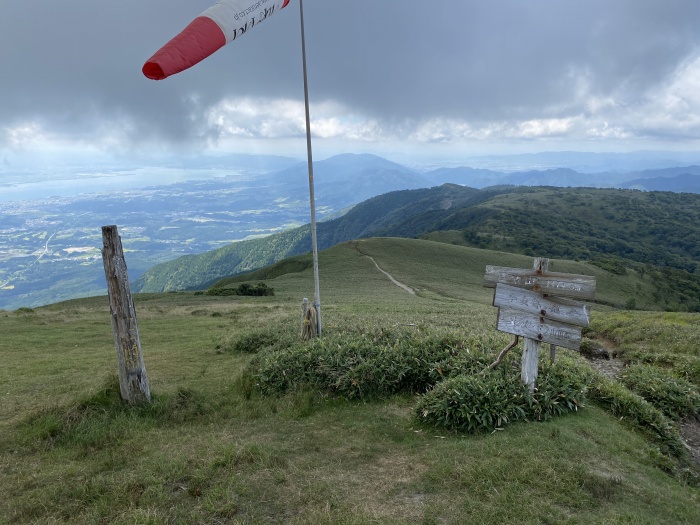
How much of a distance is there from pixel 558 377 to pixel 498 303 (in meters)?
2.36

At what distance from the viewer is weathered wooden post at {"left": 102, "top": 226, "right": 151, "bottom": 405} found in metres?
8.47

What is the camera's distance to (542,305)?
8.15m

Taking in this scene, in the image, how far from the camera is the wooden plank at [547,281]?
301 inches

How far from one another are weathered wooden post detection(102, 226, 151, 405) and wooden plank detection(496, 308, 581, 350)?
7.71m

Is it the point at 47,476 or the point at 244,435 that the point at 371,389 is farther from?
the point at 47,476

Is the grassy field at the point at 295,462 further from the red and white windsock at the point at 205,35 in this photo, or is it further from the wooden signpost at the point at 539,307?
the red and white windsock at the point at 205,35

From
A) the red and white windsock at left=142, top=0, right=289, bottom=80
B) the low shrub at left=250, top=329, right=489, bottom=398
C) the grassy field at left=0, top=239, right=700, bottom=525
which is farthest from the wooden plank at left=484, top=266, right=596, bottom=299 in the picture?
the red and white windsock at left=142, top=0, right=289, bottom=80

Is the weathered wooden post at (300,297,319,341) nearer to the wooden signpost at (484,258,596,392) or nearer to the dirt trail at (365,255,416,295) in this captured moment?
the wooden signpost at (484,258,596,392)

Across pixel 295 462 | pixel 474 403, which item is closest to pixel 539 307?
pixel 474 403

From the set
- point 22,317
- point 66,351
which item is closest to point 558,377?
point 66,351

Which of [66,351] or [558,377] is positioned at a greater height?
[558,377]

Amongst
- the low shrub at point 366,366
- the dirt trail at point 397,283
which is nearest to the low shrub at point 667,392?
the low shrub at point 366,366

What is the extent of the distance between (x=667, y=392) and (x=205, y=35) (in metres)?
12.7

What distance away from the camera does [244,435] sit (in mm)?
7922
